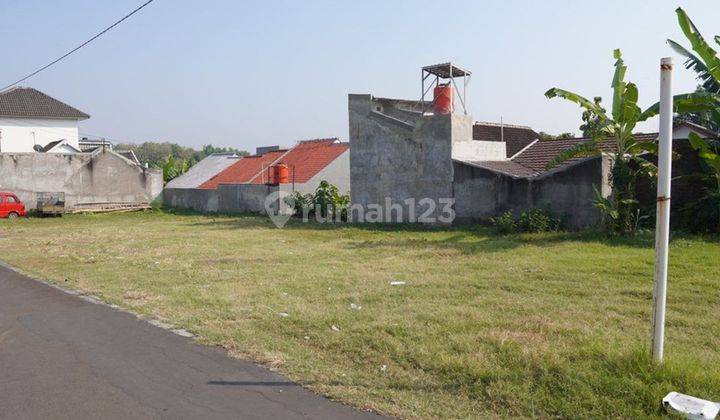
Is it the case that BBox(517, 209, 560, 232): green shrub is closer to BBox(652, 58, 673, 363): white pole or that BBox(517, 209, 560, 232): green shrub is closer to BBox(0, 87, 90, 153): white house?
BBox(652, 58, 673, 363): white pole

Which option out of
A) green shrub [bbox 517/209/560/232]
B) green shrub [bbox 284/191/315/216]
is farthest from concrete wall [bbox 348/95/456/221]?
green shrub [bbox 517/209/560/232]

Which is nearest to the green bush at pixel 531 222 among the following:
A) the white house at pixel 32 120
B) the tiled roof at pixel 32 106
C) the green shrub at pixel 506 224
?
the green shrub at pixel 506 224

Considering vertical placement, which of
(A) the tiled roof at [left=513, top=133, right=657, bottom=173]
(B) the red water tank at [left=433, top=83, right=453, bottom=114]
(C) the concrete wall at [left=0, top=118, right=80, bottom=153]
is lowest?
(A) the tiled roof at [left=513, top=133, right=657, bottom=173]

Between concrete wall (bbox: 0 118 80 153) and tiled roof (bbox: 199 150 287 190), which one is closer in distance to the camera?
tiled roof (bbox: 199 150 287 190)

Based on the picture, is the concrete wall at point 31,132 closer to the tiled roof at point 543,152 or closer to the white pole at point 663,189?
the tiled roof at point 543,152

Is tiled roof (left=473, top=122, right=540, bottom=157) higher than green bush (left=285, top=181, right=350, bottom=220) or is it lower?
higher

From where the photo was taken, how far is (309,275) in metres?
10.5

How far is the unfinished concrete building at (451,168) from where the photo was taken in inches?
627

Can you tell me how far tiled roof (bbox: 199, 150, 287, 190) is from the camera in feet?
108

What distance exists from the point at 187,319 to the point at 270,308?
1.06 metres

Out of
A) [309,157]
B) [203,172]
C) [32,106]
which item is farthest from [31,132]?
[309,157]

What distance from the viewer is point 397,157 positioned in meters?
20.1

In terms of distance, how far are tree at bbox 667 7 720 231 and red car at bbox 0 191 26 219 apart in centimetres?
2683

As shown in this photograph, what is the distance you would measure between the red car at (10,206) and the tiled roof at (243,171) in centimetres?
881
